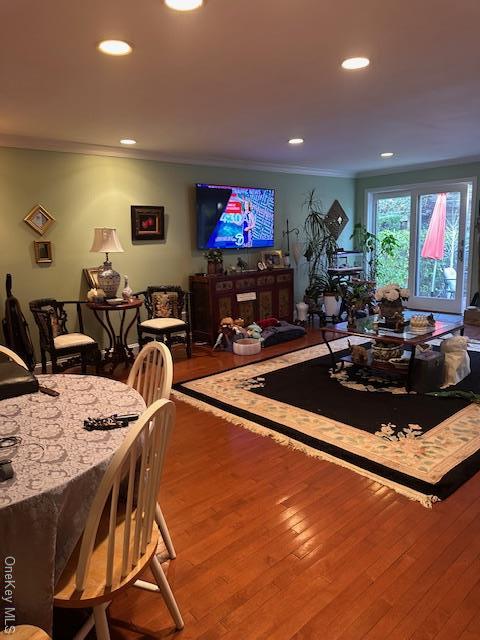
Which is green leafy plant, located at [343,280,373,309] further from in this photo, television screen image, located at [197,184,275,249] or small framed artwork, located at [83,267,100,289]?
small framed artwork, located at [83,267,100,289]

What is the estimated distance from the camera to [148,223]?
17.7ft

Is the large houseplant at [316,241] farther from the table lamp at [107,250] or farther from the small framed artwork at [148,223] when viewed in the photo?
the table lamp at [107,250]

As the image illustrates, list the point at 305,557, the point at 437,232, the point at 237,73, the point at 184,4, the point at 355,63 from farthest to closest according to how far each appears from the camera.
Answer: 1. the point at 437,232
2. the point at 237,73
3. the point at 355,63
4. the point at 305,557
5. the point at 184,4

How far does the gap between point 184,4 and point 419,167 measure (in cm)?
613

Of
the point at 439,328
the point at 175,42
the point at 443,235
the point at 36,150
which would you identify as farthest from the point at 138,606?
the point at 443,235

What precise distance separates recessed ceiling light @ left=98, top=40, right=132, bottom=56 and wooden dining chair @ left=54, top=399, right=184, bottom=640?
1.83 m

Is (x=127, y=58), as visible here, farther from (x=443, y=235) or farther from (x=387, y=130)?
(x=443, y=235)

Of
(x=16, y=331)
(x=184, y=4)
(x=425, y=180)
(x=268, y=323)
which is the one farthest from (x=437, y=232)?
(x=184, y=4)

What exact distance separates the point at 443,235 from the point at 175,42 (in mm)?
6011

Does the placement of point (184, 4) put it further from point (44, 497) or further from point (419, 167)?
point (419, 167)

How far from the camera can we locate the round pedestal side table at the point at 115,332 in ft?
14.7

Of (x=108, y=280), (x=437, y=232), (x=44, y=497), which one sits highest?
(x=437, y=232)

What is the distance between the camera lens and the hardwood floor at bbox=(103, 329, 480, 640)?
1.66 metres

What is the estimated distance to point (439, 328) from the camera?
13.6ft
